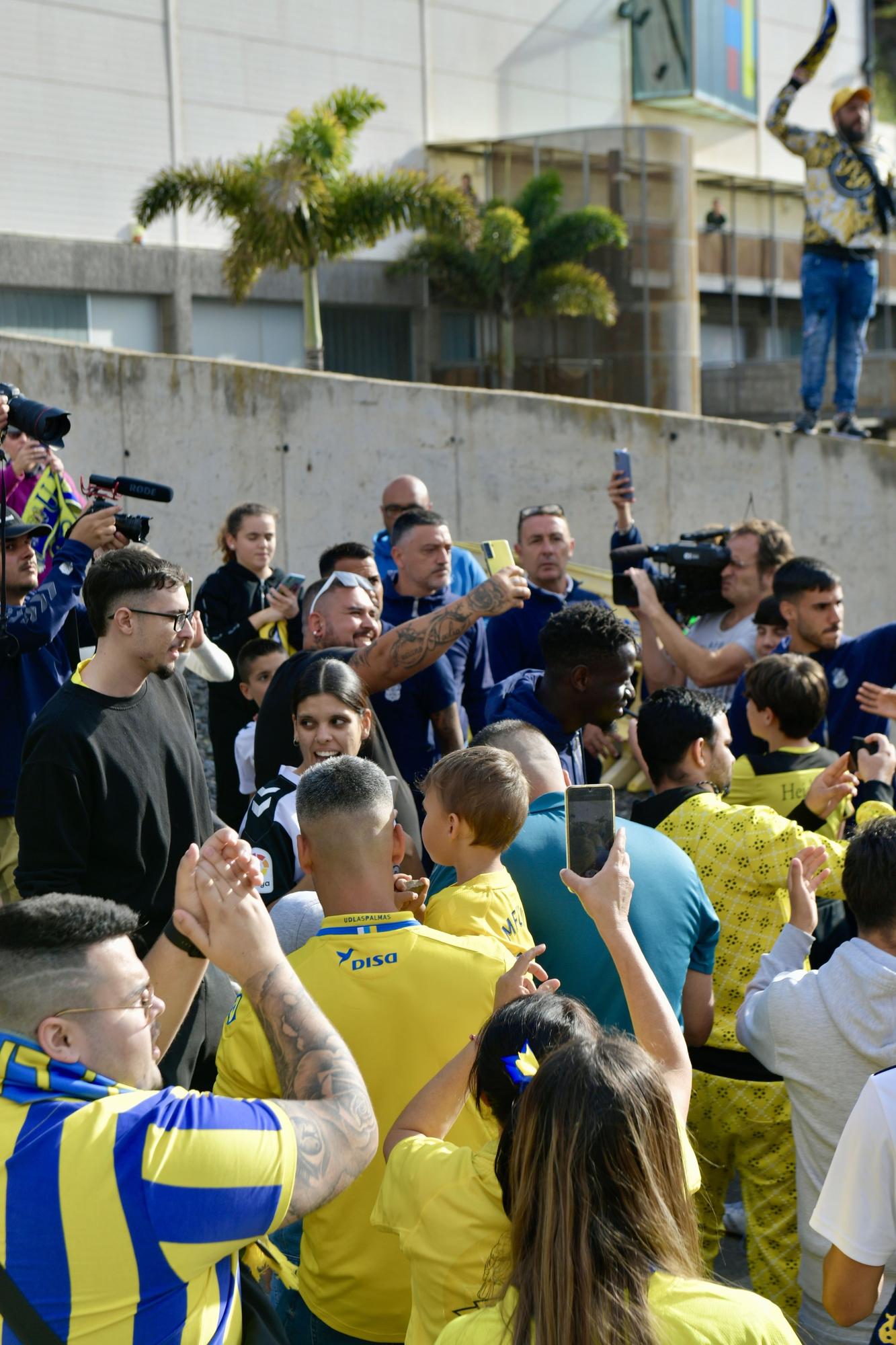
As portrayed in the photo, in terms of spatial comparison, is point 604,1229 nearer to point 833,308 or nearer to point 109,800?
point 109,800

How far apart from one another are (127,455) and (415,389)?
2.34 meters

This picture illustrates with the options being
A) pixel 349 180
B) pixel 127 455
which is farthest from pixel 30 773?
pixel 349 180

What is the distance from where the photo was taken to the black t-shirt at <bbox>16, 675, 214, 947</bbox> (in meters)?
3.44

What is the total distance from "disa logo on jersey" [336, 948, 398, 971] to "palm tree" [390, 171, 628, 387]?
21135 millimetres

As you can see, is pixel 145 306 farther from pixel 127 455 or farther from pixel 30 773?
pixel 30 773

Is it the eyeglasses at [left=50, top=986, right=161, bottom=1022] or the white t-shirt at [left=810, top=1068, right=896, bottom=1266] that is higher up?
the eyeglasses at [left=50, top=986, right=161, bottom=1022]

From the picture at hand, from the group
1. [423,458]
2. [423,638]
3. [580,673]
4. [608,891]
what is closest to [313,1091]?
[608,891]

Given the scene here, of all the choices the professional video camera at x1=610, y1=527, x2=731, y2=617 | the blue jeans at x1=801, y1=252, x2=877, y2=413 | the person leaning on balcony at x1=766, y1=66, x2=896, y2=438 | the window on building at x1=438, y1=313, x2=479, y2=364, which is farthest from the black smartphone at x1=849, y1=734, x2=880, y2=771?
the window on building at x1=438, y1=313, x2=479, y2=364

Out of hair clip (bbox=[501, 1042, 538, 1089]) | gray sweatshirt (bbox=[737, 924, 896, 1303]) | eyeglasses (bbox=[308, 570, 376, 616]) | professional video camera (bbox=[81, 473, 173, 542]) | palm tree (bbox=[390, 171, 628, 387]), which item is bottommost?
gray sweatshirt (bbox=[737, 924, 896, 1303])

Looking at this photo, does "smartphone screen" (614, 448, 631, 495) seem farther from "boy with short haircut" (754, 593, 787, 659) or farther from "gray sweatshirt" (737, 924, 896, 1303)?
"gray sweatshirt" (737, 924, 896, 1303)

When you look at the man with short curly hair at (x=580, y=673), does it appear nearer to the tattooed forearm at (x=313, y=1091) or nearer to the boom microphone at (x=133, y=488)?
the boom microphone at (x=133, y=488)

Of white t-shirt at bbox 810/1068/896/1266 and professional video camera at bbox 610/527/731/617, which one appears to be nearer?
white t-shirt at bbox 810/1068/896/1266

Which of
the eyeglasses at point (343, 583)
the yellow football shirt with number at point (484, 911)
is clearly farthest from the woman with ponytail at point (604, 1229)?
the eyeglasses at point (343, 583)

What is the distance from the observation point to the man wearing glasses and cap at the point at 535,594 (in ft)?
20.7
